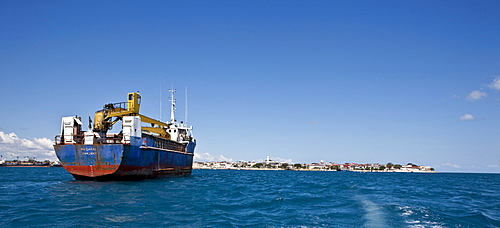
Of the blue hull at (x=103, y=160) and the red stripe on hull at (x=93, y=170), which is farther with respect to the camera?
the red stripe on hull at (x=93, y=170)

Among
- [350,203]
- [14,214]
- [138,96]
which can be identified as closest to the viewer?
[14,214]

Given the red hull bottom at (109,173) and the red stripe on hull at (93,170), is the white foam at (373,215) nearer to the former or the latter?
the red hull bottom at (109,173)

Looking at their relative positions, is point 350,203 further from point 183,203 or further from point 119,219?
point 119,219

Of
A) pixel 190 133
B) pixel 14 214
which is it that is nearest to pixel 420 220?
pixel 14 214

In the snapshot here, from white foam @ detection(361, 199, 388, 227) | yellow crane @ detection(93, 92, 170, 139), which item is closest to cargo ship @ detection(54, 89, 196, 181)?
yellow crane @ detection(93, 92, 170, 139)

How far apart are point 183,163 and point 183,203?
31215 mm

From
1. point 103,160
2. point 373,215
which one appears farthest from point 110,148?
point 373,215

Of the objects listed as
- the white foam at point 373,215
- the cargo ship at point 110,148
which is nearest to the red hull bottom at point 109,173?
the cargo ship at point 110,148

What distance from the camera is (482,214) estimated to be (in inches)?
641

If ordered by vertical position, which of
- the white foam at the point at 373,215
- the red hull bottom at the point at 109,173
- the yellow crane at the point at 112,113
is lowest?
the white foam at the point at 373,215

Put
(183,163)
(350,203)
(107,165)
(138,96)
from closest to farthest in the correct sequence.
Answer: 1. (350,203)
2. (107,165)
3. (138,96)
4. (183,163)

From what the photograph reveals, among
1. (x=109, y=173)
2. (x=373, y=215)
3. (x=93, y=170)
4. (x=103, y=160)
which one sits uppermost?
(x=103, y=160)

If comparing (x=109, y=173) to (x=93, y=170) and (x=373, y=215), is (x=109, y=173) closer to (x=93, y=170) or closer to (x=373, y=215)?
(x=93, y=170)

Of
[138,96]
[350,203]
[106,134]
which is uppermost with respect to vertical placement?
[138,96]
